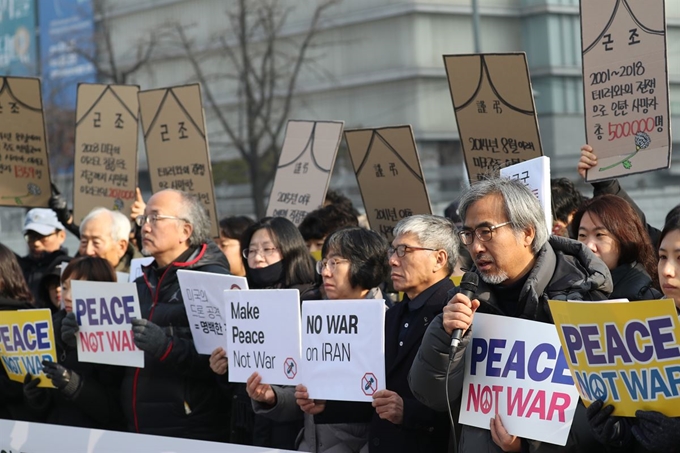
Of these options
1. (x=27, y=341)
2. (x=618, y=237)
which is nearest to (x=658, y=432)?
(x=618, y=237)

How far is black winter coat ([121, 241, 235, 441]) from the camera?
610cm

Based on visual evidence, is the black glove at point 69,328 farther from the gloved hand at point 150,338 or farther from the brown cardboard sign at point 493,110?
the brown cardboard sign at point 493,110

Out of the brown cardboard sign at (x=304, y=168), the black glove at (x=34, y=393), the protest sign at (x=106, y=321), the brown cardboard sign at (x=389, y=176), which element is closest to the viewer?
the protest sign at (x=106, y=321)

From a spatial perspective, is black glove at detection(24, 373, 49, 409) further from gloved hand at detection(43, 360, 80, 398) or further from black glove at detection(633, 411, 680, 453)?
black glove at detection(633, 411, 680, 453)

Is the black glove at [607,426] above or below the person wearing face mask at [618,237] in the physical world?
below

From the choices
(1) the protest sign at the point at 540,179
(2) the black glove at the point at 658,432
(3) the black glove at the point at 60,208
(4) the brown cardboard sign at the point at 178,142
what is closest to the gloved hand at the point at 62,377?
(4) the brown cardboard sign at the point at 178,142

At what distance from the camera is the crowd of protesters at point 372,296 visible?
4254mm

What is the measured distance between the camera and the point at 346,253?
543cm

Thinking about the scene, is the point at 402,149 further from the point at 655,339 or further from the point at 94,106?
the point at 655,339

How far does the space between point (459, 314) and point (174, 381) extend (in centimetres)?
251

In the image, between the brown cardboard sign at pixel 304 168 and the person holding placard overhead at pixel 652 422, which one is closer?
A: the person holding placard overhead at pixel 652 422

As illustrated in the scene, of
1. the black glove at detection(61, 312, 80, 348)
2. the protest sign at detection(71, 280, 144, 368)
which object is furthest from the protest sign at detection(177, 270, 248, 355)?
the black glove at detection(61, 312, 80, 348)

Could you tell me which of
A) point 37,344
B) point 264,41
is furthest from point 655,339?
point 264,41

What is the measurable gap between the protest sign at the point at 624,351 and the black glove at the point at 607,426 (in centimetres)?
3
